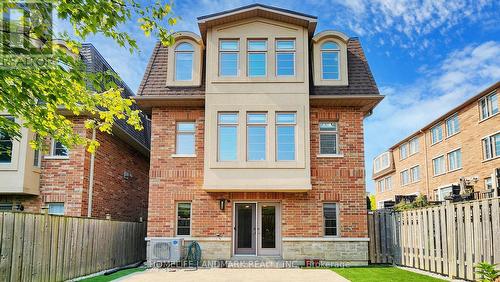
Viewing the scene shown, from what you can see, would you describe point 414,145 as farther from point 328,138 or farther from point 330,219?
point 330,219

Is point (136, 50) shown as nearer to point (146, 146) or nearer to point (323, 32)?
point (323, 32)

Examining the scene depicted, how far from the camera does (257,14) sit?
14508 millimetres

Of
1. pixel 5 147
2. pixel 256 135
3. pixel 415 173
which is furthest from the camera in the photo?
pixel 415 173

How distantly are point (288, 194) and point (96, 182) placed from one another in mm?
7337

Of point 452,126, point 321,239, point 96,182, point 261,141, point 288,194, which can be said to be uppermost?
point 452,126

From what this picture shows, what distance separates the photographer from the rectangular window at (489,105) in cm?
2221

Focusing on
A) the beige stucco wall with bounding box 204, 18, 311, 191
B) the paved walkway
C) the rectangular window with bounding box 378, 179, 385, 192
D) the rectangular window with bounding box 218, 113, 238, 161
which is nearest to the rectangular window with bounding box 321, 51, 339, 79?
the beige stucco wall with bounding box 204, 18, 311, 191

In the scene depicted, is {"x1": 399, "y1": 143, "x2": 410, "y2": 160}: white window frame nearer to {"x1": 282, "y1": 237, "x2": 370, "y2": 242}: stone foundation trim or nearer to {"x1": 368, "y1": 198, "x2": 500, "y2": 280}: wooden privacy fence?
{"x1": 368, "y1": 198, "x2": 500, "y2": 280}: wooden privacy fence

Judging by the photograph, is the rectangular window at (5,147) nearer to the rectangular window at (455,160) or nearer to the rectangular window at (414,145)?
the rectangular window at (455,160)

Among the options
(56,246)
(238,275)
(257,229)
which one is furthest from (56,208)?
(238,275)

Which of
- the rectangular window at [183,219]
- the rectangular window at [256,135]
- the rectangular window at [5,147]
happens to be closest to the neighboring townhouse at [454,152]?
the rectangular window at [256,135]

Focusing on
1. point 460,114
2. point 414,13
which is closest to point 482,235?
point 414,13

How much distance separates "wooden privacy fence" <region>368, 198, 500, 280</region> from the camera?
28.2 feet

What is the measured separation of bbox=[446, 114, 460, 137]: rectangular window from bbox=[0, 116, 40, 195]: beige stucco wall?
80.7ft
